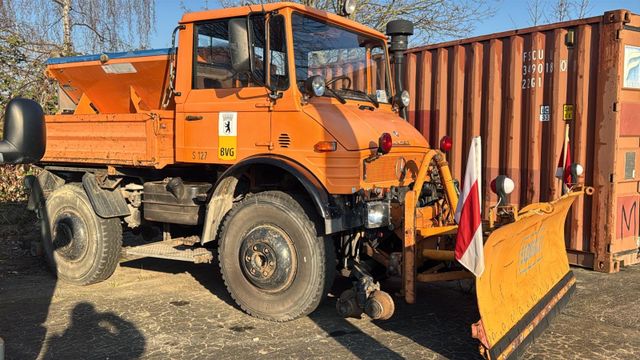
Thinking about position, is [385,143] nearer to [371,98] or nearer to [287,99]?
[287,99]

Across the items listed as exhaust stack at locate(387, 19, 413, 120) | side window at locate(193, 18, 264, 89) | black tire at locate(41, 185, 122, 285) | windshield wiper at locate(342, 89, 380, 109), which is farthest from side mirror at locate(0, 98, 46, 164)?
black tire at locate(41, 185, 122, 285)

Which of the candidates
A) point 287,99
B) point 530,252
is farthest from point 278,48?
point 530,252

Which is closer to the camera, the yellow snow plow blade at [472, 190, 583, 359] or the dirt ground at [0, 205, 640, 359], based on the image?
the yellow snow plow blade at [472, 190, 583, 359]

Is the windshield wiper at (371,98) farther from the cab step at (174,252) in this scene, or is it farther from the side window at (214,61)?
the cab step at (174,252)

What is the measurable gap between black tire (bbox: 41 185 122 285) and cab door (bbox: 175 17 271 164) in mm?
1365

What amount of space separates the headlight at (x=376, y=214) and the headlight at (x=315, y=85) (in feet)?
3.35

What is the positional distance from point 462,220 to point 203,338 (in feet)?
7.79

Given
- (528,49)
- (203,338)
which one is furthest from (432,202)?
(528,49)

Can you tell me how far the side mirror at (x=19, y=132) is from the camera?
2.28 metres

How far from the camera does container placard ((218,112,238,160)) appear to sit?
5168 mm

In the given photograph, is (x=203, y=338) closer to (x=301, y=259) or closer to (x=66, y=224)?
(x=301, y=259)

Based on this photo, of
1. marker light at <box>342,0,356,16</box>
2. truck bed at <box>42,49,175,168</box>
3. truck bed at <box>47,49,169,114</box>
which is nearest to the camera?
marker light at <box>342,0,356,16</box>

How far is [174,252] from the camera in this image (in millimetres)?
5605

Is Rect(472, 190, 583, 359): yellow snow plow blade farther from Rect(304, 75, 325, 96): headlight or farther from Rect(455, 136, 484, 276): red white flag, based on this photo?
Rect(304, 75, 325, 96): headlight
